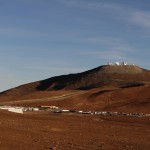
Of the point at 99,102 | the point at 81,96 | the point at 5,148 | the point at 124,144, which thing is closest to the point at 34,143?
the point at 5,148

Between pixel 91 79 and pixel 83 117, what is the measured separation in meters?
112

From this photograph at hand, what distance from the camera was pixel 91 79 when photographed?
534 ft

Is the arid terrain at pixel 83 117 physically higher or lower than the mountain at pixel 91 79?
lower

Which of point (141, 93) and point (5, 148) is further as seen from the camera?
point (141, 93)

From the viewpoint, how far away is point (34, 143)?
2273 centimetres

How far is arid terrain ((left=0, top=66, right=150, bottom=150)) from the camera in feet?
81.0

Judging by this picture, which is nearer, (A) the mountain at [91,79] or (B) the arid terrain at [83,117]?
(B) the arid terrain at [83,117]

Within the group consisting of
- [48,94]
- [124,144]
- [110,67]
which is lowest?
[124,144]

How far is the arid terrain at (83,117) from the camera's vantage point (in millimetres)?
24703

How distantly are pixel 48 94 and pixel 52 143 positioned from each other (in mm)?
77415

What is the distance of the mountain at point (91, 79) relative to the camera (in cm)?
15725

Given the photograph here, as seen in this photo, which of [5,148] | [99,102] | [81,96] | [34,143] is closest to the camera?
[5,148]

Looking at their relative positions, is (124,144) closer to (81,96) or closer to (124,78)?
(81,96)

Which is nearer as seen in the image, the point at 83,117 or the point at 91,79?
the point at 83,117
